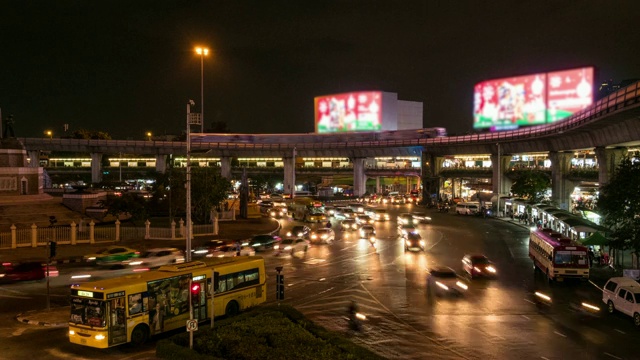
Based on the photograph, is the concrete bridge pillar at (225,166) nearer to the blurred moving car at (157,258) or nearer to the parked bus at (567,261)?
the blurred moving car at (157,258)

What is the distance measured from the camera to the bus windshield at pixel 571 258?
28.8 meters

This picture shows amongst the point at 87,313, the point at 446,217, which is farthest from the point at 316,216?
the point at 87,313

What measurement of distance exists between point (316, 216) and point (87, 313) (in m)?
49.4

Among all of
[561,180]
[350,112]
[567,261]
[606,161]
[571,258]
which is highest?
[350,112]

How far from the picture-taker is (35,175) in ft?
169

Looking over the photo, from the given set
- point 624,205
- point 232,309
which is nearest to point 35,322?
point 232,309

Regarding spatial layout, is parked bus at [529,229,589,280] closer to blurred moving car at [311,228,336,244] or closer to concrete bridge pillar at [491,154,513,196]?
blurred moving car at [311,228,336,244]

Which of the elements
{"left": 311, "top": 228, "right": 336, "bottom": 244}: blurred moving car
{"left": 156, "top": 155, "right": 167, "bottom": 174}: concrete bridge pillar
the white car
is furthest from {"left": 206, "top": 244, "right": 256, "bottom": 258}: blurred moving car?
{"left": 156, "top": 155, "right": 167, "bottom": 174}: concrete bridge pillar

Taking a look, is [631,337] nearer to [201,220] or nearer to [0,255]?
[0,255]

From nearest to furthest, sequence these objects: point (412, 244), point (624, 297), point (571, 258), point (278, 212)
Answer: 1. point (624, 297)
2. point (571, 258)
3. point (412, 244)
4. point (278, 212)

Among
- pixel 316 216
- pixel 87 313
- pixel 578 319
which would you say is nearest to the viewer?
pixel 87 313

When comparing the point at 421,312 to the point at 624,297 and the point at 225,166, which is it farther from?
the point at 225,166

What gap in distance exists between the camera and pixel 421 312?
22.8 meters

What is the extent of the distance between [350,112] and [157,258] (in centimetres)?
8585
